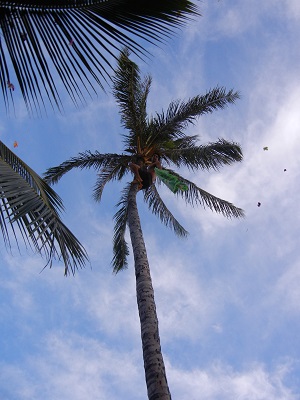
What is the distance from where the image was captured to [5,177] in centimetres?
325

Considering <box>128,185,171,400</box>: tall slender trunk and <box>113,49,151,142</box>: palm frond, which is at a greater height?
<box>113,49,151,142</box>: palm frond

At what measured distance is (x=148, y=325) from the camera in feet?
24.0

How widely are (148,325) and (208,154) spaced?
22.5 ft

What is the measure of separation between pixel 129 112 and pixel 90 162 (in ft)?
5.92

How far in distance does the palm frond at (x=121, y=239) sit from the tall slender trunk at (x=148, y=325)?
336 cm

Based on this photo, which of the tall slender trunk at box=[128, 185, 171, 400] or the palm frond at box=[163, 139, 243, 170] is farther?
the palm frond at box=[163, 139, 243, 170]

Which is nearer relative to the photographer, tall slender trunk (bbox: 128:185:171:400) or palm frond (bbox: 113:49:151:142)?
tall slender trunk (bbox: 128:185:171:400)

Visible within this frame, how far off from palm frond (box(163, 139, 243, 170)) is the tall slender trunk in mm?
3521

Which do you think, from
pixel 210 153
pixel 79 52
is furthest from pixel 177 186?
pixel 79 52

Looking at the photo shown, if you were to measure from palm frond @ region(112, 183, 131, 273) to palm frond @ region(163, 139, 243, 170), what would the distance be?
182 cm

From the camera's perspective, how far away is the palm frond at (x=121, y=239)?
13.7 metres

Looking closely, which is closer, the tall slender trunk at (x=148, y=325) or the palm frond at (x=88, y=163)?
the tall slender trunk at (x=148, y=325)

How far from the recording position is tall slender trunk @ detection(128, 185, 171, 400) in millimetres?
6082

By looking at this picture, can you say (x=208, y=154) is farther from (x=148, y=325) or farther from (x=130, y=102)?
(x=148, y=325)
